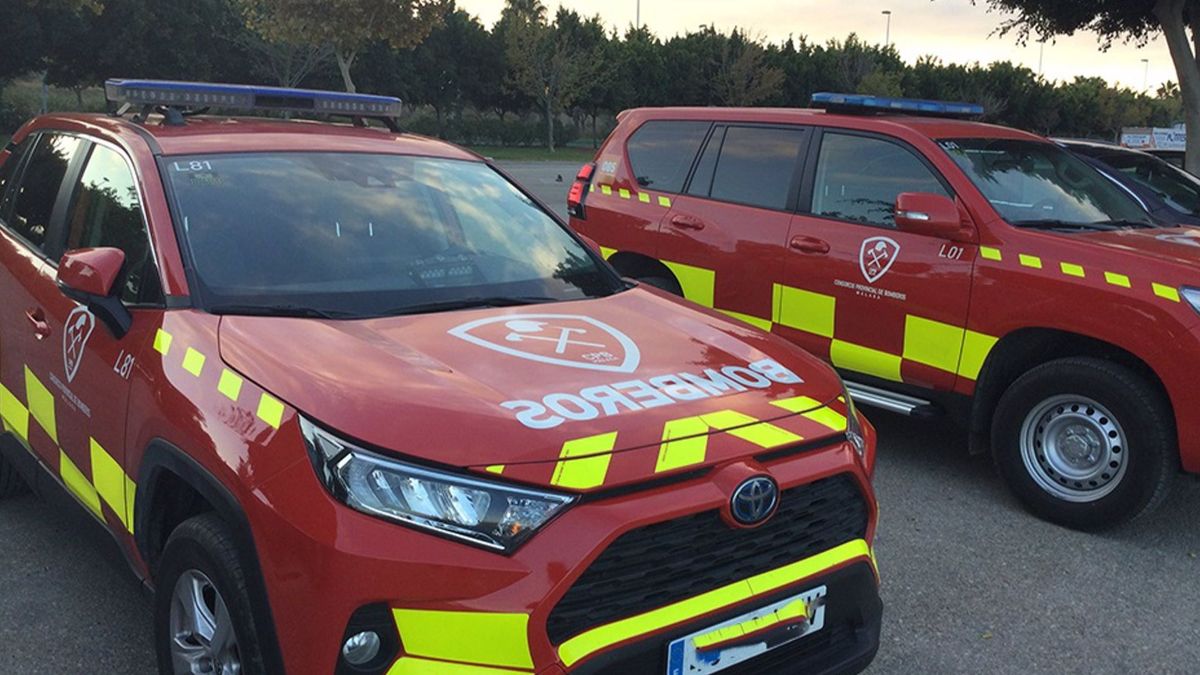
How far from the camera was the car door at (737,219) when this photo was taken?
5.48 metres

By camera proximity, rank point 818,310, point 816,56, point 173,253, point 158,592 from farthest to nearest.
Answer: point 816,56, point 818,310, point 173,253, point 158,592

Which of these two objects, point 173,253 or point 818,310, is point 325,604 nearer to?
point 173,253

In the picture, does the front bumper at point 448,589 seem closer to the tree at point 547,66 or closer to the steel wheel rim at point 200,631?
the steel wheel rim at point 200,631

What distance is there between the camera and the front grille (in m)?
1.98

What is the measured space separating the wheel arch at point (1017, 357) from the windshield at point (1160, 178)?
3.71 m

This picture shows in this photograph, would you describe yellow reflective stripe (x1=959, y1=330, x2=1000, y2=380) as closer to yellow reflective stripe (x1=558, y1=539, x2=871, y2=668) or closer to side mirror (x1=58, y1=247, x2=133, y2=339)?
yellow reflective stripe (x1=558, y1=539, x2=871, y2=668)

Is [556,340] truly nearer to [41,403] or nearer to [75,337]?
[75,337]

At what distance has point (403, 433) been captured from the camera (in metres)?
2.02

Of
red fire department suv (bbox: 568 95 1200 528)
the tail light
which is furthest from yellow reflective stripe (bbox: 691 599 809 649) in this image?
the tail light

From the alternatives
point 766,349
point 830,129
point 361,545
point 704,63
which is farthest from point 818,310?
point 704,63

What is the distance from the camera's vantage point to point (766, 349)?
9.43 ft

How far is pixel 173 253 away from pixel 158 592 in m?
0.90

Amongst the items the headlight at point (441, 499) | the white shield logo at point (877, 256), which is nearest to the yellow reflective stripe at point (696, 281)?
the white shield logo at point (877, 256)

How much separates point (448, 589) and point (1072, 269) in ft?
11.2
